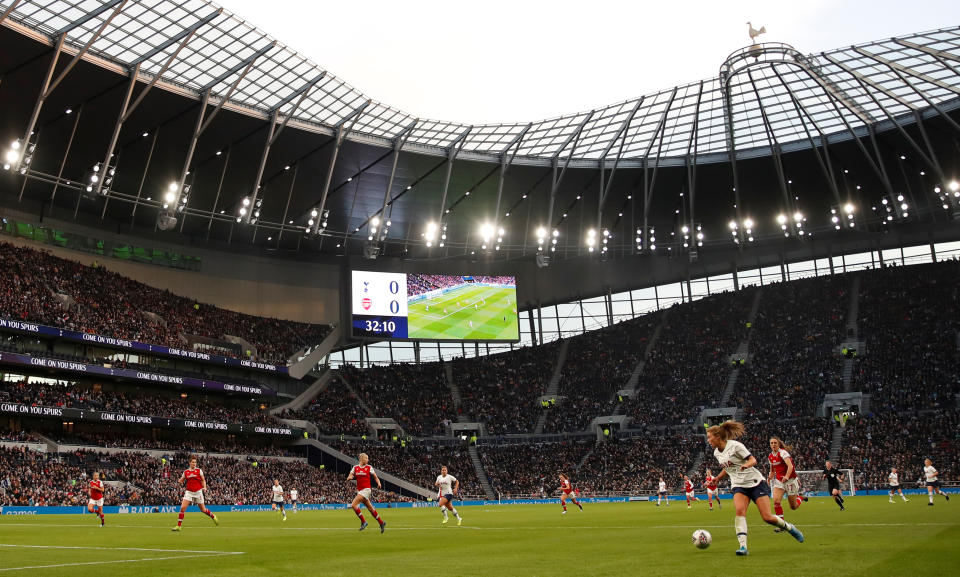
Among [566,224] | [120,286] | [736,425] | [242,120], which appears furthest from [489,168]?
[736,425]

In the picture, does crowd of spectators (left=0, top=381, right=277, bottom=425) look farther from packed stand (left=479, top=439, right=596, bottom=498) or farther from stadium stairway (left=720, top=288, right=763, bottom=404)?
stadium stairway (left=720, top=288, right=763, bottom=404)

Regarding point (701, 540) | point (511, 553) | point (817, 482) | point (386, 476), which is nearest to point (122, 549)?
point (511, 553)

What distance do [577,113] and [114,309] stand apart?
36.8 meters

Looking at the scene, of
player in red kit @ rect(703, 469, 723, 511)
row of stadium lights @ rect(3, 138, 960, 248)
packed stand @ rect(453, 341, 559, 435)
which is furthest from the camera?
packed stand @ rect(453, 341, 559, 435)

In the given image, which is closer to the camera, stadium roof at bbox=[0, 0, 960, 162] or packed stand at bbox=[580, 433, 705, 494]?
stadium roof at bbox=[0, 0, 960, 162]

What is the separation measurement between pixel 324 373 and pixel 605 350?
26.7m

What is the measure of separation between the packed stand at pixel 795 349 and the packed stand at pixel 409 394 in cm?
2590

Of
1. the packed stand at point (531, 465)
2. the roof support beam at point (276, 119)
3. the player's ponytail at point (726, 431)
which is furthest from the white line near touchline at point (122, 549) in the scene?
the packed stand at point (531, 465)

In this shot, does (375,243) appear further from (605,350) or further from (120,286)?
(605,350)

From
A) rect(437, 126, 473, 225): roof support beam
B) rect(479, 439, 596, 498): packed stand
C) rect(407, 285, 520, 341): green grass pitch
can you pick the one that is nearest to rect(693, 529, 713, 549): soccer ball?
rect(479, 439, 596, 498): packed stand

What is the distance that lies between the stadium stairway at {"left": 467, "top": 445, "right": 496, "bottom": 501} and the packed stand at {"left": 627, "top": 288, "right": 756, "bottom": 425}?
13.4m

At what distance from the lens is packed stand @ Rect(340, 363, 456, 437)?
2817 inches

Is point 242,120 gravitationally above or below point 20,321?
above

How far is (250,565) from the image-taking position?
11.8 metres
